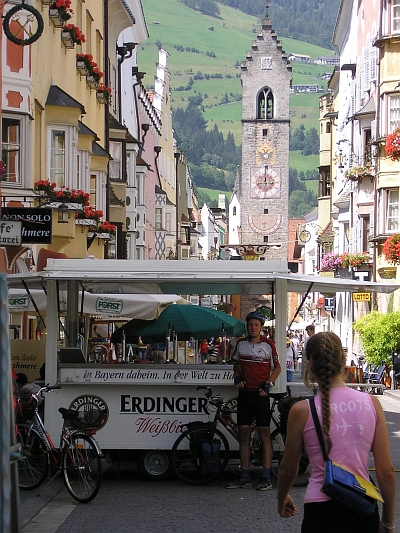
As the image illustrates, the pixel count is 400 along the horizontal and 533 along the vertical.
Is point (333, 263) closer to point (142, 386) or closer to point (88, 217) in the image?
point (88, 217)

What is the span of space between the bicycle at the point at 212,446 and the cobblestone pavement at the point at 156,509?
188mm

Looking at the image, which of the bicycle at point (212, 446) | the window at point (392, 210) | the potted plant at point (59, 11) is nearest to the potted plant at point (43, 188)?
the potted plant at point (59, 11)

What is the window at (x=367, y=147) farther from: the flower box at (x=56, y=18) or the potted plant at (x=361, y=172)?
the flower box at (x=56, y=18)

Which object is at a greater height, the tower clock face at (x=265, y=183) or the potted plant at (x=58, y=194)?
the tower clock face at (x=265, y=183)

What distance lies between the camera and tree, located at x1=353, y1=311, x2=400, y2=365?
32.5 m

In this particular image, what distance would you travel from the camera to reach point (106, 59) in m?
35.5

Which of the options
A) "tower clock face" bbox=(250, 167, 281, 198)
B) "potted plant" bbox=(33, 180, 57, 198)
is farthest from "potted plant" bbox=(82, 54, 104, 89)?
"tower clock face" bbox=(250, 167, 281, 198)

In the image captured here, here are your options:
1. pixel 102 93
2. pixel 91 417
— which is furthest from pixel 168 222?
pixel 91 417

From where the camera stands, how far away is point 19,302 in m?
16.0

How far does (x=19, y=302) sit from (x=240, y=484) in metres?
5.03

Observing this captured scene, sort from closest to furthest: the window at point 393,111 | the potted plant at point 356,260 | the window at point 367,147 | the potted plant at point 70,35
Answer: the potted plant at point 70,35
the window at point 393,111
the window at point 367,147
the potted plant at point 356,260

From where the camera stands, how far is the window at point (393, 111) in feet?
123

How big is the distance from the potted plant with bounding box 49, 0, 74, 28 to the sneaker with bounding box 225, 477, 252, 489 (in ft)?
42.4

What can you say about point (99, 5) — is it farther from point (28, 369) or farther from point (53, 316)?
point (53, 316)
